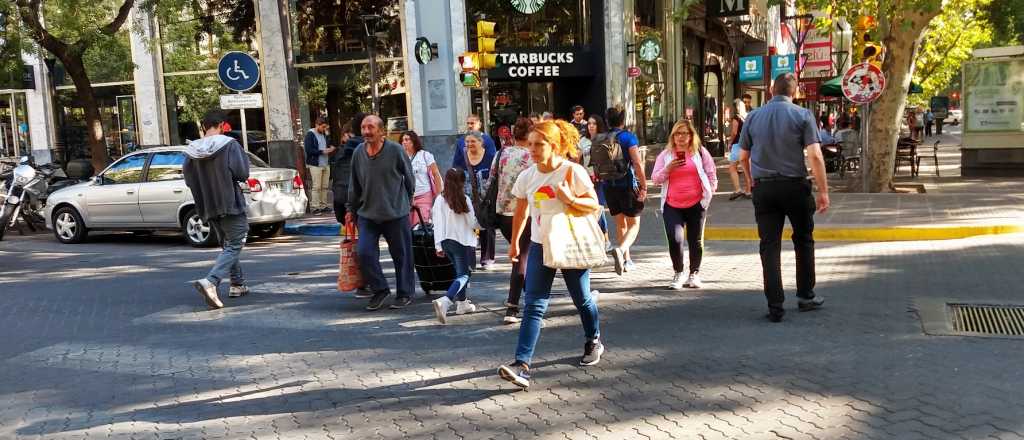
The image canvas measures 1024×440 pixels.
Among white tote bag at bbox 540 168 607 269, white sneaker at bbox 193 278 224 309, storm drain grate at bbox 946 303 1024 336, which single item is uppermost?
white tote bag at bbox 540 168 607 269

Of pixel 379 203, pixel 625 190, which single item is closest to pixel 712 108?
pixel 625 190

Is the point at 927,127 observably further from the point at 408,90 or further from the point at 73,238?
the point at 73,238

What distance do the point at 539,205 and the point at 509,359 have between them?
1.16m

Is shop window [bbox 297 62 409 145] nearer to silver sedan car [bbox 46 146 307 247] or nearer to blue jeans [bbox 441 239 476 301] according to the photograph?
silver sedan car [bbox 46 146 307 247]

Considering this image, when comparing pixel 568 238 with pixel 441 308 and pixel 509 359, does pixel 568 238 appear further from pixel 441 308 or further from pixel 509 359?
pixel 441 308

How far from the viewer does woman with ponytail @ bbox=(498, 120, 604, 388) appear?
504 centimetres

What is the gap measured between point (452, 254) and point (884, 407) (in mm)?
3711

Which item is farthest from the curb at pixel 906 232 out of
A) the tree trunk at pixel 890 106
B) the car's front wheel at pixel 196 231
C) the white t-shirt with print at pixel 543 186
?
the car's front wheel at pixel 196 231

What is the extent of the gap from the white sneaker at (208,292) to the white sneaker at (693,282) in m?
4.27

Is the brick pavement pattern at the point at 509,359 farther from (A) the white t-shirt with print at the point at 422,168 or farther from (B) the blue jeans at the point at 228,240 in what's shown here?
(A) the white t-shirt with print at the point at 422,168

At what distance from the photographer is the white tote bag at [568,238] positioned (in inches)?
196

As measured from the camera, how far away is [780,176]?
6414 mm

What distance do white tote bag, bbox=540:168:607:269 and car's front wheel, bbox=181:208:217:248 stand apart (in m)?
8.53

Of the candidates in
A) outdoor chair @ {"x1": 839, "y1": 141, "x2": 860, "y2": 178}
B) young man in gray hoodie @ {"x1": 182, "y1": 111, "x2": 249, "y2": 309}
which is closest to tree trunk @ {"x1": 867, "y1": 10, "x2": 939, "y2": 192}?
outdoor chair @ {"x1": 839, "y1": 141, "x2": 860, "y2": 178}
